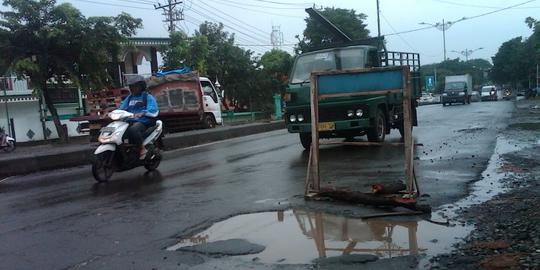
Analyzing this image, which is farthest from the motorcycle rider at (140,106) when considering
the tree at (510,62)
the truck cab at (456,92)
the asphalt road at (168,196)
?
the tree at (510,62)

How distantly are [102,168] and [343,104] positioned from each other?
16.9ft

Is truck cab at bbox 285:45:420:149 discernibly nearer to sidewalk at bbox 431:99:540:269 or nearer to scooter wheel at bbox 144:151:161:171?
scooter wheel at bbox 144:151:161:171

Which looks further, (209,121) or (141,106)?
(209,121)

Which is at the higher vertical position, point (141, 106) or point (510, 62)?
point (510, 62)

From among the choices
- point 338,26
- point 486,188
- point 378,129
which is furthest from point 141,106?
point 338,26

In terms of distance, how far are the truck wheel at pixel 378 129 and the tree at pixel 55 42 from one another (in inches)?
419

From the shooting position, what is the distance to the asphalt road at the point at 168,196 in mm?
5008

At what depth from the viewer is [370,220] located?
Answer: 18.6 ft

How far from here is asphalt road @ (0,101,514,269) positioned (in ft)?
16.4

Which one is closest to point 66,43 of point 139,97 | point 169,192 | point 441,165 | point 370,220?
point 139,97

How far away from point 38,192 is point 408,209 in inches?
236

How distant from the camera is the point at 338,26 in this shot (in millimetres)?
40844

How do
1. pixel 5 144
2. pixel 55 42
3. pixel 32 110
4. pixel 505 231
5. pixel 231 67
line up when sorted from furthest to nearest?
pixel 231 67, pixel 32 110, pixel 5 144, pixel 55 42, pixel 505 231

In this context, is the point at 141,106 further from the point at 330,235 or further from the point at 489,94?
the point at 489,94
